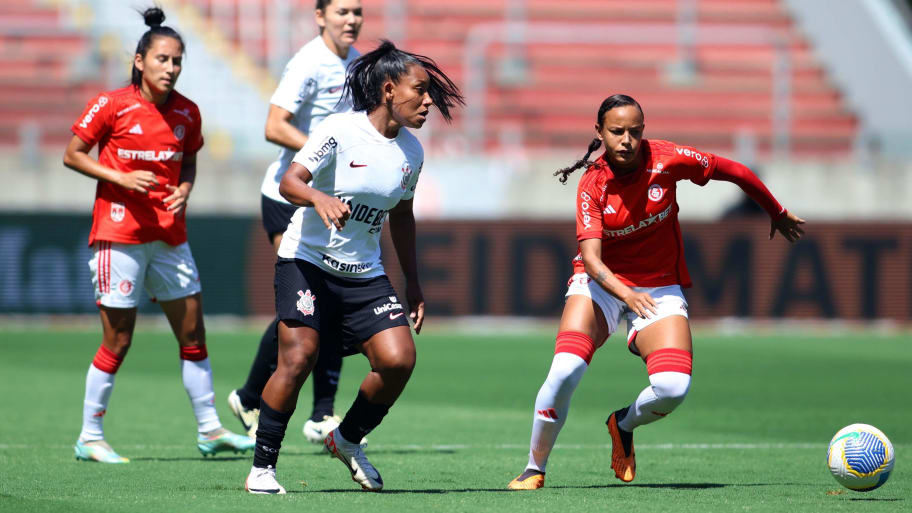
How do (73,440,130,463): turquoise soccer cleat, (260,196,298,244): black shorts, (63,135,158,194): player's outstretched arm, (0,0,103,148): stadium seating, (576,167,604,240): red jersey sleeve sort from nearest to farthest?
(576,167,604,240): red jersey sleeve
(63,135,158,194): player's outstretched arm
(73,440,130,463): turquoise soccer cleat
(260,196,298,244): black shorts
(0,0,103,148): stadium seating

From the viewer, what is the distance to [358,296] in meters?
6.21

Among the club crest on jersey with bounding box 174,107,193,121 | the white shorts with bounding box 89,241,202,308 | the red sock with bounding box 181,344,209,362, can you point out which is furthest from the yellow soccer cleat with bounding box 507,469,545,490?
the club crest on jersey with bounding box 174,107,193,121

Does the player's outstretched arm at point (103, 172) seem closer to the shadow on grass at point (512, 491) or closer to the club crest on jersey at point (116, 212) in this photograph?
the club crest on jersey at point (116, 212)

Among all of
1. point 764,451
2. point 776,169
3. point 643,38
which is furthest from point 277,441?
point 643,38

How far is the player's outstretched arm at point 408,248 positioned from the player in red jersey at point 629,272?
2.23ft

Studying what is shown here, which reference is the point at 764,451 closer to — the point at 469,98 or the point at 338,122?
the point at 338,122

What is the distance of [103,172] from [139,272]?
23.4 inches

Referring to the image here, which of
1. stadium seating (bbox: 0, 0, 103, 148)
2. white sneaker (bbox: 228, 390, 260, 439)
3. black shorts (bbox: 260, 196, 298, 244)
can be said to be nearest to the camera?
black shorts (bbox: 260, 196, 298, 244)

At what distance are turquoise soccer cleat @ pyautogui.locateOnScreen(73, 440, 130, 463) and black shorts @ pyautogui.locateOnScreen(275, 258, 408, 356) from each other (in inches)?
65.3

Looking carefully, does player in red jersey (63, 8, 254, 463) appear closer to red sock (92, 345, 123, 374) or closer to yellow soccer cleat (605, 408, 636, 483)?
red sock (92, 345, 123, 374)

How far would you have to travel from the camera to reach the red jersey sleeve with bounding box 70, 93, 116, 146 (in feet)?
23.8

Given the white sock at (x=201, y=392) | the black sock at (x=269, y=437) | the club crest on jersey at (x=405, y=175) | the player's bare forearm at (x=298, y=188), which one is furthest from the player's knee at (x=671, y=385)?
the white sock at (x=201, y=392)

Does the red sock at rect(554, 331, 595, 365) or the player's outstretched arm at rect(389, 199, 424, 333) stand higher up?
the player's outstretched arm at rect(389, 199, 424, 333)

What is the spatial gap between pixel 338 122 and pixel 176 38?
1545 millimetres
